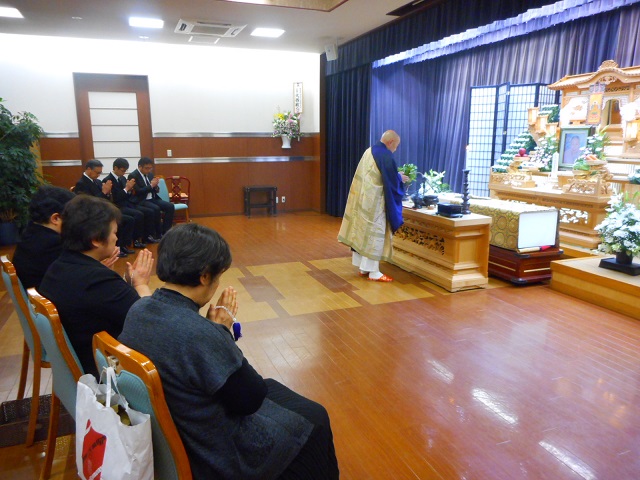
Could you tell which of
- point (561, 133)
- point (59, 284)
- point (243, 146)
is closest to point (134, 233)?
point (243, 146)

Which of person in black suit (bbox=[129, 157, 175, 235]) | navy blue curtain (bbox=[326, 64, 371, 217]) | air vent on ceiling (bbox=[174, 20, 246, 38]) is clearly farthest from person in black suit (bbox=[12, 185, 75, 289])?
navy blue curtain (bbox=[326, 64, 371, 217])

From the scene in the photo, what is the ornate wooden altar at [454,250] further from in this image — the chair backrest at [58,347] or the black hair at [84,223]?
the chair backrest at [58,347]

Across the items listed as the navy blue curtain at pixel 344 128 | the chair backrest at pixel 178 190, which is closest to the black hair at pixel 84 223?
the chair backrest at pixel 178 190

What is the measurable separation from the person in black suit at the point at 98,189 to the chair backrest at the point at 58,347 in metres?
3.58

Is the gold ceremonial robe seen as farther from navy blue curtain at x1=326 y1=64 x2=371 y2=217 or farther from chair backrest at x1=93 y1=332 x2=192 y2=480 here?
chair backrest at x1=93 y1=332 x2=192 y2=480

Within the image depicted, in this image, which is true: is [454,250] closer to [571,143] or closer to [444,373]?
[444,373]

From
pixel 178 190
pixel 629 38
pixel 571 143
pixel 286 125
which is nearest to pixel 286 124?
pixel 286 125

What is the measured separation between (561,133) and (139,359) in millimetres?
6340

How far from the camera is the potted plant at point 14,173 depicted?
5.62m

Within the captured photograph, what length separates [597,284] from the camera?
3.79 metres

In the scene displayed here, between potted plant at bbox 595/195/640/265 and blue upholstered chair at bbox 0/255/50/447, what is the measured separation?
395 centimetres

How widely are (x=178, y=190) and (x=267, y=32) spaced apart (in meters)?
2.72

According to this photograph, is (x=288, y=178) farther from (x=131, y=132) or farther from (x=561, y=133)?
(x=561, y=133)

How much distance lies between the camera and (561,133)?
610cm
